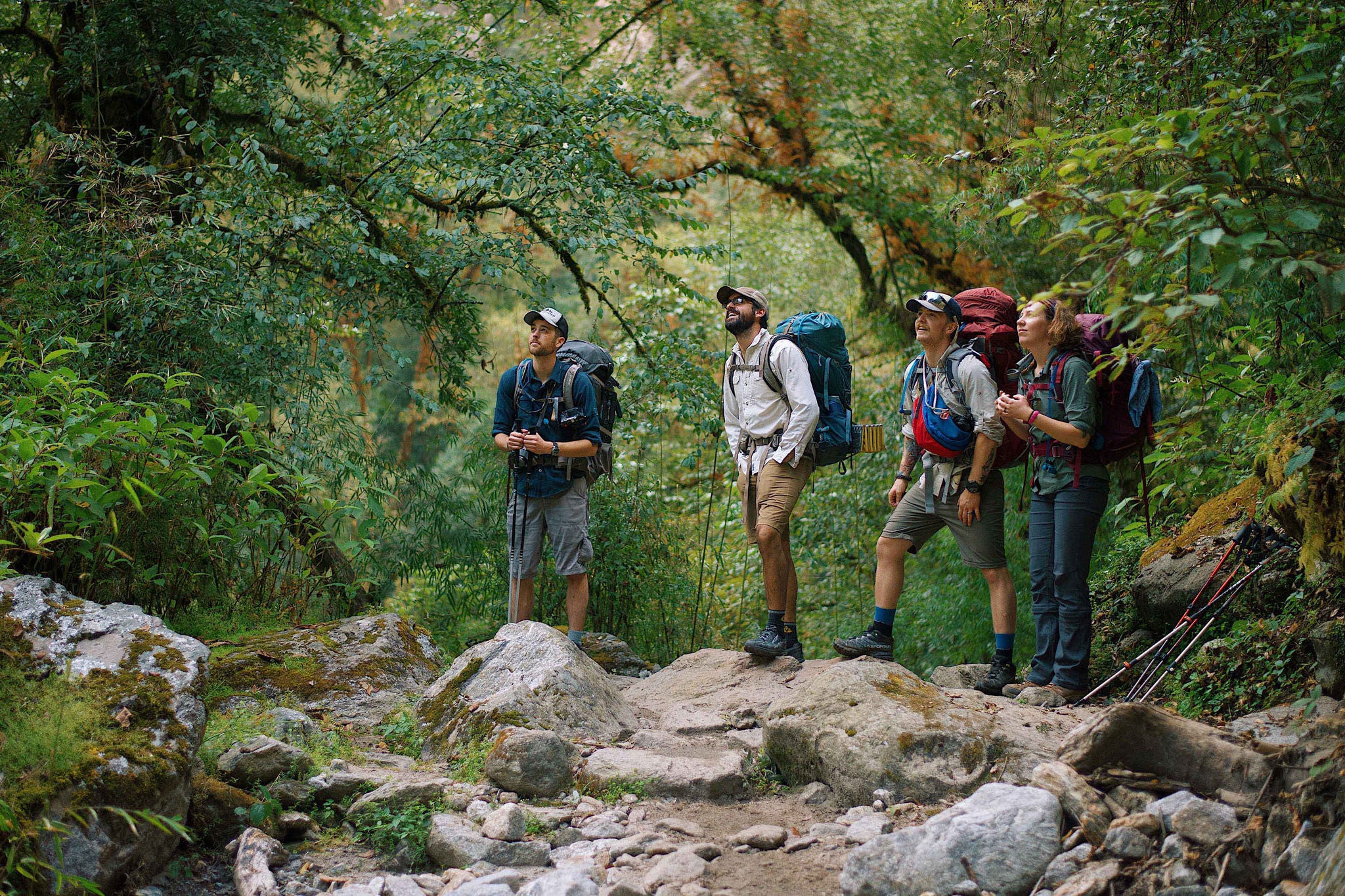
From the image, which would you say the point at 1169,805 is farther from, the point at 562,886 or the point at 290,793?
the point at 290,793

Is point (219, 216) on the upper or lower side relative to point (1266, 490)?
upper

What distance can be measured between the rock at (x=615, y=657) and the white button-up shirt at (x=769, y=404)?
2.06 m

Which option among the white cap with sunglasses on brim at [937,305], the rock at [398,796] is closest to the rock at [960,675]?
the white cap with sunglasses on brim at [937,305]

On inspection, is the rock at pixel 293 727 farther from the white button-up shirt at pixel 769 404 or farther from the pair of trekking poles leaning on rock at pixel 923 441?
the white button-up shirt at pixel 769 404

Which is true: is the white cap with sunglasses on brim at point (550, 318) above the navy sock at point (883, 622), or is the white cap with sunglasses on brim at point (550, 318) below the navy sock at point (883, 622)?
above

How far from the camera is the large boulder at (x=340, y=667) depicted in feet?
16.4

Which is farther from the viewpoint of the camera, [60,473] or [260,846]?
[60,473]

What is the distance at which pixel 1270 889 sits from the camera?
2660 mm

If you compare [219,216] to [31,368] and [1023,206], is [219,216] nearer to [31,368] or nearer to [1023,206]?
[31,368]

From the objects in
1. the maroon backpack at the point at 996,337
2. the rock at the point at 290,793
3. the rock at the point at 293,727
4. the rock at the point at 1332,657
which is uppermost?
the maroon backpack at the point at 996,337

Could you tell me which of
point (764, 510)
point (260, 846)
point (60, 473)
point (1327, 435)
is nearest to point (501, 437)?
point (764, 510)

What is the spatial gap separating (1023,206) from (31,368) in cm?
519

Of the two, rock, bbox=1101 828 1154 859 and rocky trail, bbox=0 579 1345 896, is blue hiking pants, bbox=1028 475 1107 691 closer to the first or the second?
rocky trail, bbox=0 579 1345 896

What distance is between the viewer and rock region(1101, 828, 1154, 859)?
2.94m
